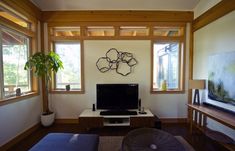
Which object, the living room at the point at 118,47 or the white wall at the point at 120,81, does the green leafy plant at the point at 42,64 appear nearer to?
the living room at the point at 118,47

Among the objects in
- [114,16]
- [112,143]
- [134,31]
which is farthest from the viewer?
[134,31]

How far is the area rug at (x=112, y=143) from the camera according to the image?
263 cm

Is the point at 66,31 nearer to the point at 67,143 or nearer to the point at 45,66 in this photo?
the point at 45,66

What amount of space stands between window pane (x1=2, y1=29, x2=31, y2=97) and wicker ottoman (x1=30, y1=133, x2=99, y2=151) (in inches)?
61.7

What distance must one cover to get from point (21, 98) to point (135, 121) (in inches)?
101

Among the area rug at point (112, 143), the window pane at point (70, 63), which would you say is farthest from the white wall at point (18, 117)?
the area rug at point (112, 143)

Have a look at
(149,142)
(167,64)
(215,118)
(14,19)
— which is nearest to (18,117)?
(14,19)

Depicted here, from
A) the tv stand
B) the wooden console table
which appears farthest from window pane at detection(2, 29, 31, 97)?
the wooden console table

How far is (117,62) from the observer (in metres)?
3.93

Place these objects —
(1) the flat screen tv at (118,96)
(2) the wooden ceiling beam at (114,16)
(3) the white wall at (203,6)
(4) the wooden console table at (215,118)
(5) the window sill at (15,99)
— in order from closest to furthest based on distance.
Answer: (4) the wooden console table at (215,118) → (5) the window sill at (15,99) → (3) the white wall at (203,6) → (1) the flat screen tv at (118,96) → (2) the wooden ceiling beam at (114,16)

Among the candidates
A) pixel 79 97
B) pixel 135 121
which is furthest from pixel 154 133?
pixel 79 97

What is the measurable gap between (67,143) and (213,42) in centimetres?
341

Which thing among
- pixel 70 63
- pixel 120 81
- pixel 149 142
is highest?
pixel 70 63

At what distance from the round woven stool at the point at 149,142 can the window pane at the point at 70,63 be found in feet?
8.53
